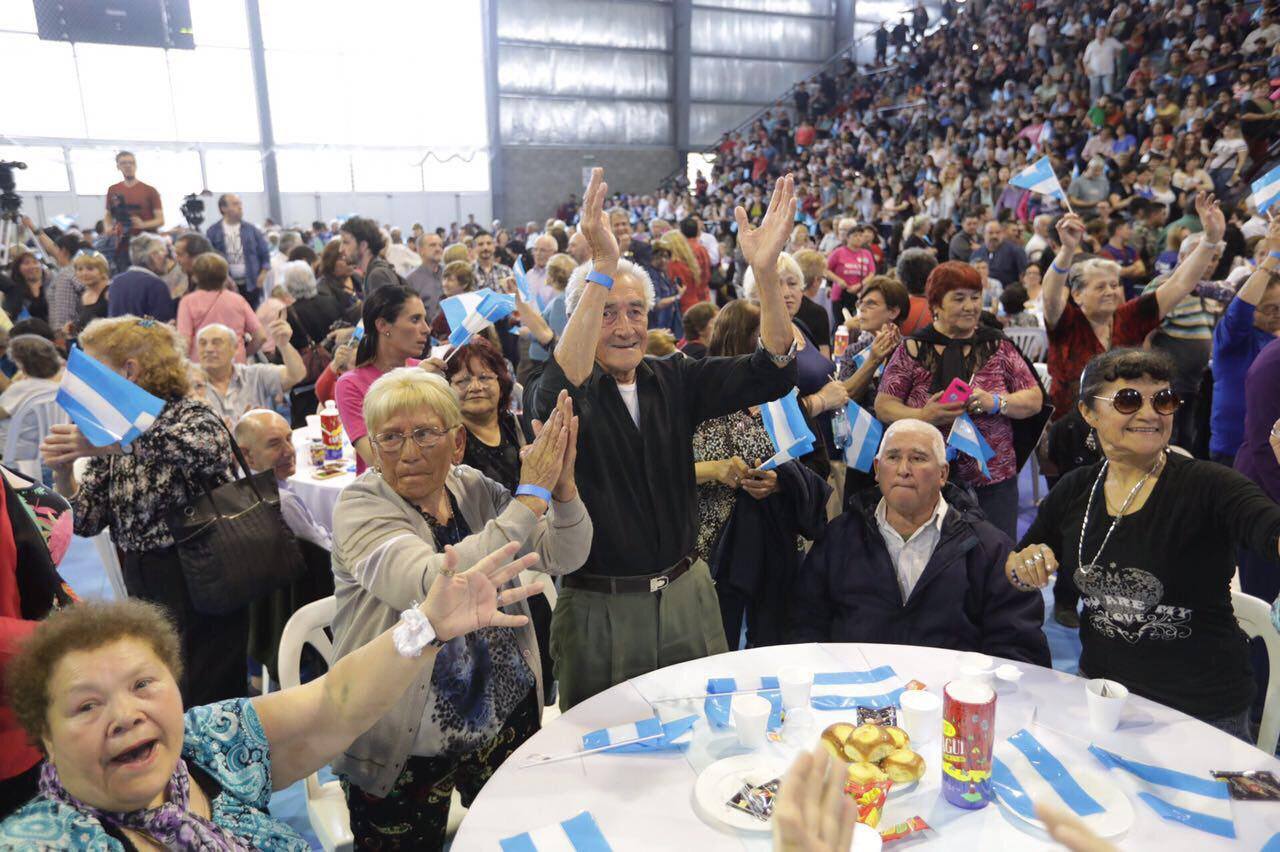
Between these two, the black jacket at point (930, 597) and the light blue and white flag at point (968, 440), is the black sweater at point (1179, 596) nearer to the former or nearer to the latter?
the black jacket at point (930, 597)

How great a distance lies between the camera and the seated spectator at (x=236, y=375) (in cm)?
375

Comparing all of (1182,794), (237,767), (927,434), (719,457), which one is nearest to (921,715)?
(1182,794)

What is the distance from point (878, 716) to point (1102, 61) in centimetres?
1331

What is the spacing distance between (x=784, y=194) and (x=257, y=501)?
1.71 m

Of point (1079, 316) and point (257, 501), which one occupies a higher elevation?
point (1079, 316)

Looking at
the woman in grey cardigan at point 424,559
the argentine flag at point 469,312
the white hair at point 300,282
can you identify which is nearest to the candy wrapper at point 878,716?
the woman in grey cardigan at point 424,559

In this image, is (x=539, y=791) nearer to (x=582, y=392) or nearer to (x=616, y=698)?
(x=616, y=698)

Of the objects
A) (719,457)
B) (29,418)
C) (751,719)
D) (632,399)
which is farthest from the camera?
(29,418)

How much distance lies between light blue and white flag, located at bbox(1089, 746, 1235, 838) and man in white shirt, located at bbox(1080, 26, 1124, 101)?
12957mm

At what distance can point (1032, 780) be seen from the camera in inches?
58.7

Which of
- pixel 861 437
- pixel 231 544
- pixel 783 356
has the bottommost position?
pixel 231 544

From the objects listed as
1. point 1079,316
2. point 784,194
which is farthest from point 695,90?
point 784,194

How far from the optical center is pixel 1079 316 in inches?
147

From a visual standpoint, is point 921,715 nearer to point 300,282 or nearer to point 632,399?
point 632,399
